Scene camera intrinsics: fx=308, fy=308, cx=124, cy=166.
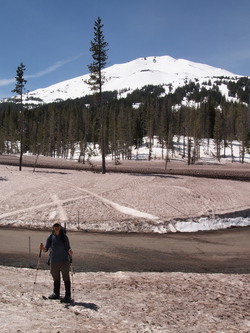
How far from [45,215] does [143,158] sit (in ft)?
207

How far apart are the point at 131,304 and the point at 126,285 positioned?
1856mm

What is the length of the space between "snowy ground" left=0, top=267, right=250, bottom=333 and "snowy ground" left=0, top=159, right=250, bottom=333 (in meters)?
0.02

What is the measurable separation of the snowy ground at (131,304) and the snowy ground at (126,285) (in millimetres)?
22

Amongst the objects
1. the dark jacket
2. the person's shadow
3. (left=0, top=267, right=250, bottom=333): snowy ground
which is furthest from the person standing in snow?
(left=0, top=267, right=250, bottom=333): snowy ground

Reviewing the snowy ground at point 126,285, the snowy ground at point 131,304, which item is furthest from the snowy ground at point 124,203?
the snowy ground at point 131,304

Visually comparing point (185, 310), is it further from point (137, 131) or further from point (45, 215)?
point (137, 131)

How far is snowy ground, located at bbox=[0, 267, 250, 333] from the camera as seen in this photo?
7.19m

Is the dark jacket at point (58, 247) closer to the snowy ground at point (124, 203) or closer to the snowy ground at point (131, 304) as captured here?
the snowy ground at point (131, 304)

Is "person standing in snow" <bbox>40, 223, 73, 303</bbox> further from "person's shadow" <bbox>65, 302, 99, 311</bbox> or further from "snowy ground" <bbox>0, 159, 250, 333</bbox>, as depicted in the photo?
"snowy ground" <bbox>0, 159, 250, 333</bbox>

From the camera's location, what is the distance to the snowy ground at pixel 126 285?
7410 mm

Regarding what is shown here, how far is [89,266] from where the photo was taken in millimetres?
13523

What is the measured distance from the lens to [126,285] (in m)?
10.7

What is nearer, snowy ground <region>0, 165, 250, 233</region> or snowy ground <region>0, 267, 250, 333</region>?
snowy ground <region>0, 267, 250, 333</region>

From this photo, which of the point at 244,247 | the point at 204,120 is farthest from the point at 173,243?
the point at 204,120
